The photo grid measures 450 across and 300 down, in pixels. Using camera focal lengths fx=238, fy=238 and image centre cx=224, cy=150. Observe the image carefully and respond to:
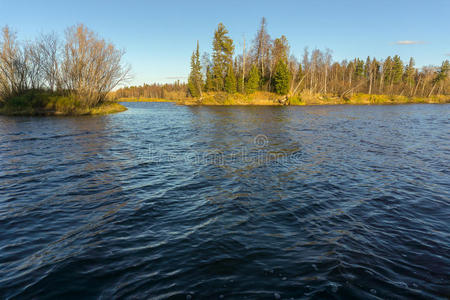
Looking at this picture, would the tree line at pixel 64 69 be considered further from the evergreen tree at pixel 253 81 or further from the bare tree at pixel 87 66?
the evergreen tree at pixel 253 81

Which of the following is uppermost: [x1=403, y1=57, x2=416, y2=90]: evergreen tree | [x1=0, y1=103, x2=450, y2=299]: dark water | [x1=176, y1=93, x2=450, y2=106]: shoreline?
[x1=403, y1=57, x2=416, y2=90]: evergreen tree

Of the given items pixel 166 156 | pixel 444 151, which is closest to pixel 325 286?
pixel 166 156

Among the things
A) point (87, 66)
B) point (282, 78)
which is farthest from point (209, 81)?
point (87, 66)

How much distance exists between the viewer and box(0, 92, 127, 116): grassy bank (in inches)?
1491

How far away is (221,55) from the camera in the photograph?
81.1m

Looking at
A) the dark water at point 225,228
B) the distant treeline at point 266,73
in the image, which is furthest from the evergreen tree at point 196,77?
the dark water at point 225,228

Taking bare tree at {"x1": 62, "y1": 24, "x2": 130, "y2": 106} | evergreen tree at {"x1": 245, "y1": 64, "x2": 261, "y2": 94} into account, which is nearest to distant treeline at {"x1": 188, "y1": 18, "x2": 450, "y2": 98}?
evergreen tree at {"x1": 245, "y1": 64, "x2": 261, "y2": 94}

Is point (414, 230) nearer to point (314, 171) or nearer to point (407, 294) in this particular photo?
point (407, 294)

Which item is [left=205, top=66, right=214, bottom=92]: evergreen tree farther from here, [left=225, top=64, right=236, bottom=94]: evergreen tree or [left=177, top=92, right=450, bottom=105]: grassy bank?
[left=225, top=64, right=236, bottom=94]: evergreen tree

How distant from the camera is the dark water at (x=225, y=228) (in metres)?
4.18

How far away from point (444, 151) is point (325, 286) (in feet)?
50.5

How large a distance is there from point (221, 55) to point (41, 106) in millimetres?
57032

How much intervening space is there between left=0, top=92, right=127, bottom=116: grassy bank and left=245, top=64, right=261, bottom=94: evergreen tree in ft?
162

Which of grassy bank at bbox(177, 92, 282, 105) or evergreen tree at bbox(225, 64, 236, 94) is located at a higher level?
evergreen tree at bbox(225, 64, 236, 94)
